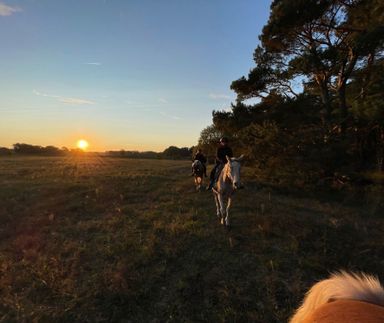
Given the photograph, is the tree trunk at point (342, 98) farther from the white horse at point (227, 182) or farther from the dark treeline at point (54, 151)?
the dark treeline at point (54, 151)

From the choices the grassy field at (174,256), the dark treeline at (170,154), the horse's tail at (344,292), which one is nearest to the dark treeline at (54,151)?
the dark treeline at (170,154)

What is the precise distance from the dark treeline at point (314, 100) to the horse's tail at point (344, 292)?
1140 cm

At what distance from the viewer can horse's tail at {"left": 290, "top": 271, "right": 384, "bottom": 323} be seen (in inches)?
128

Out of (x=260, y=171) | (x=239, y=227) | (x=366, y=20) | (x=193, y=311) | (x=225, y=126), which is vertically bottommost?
(x=193, y=311)

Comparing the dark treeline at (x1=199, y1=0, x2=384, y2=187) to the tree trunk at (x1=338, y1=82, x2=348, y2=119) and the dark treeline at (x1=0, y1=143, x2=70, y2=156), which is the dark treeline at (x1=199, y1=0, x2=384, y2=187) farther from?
the dark treeline at (x1=0, y1=143, x2=70, y2=156)

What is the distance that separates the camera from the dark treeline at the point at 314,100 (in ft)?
48.8

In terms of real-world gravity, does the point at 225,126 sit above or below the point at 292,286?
above

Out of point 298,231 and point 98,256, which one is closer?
point 98,256

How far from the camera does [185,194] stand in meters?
16.1

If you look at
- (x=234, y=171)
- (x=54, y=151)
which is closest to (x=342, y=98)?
(x=234, y=171)

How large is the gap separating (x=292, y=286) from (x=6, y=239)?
30.7 ft

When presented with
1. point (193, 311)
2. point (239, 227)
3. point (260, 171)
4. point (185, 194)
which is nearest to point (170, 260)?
point (193, 311)

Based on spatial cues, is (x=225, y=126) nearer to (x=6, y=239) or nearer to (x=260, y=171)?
(x=260, y=171)

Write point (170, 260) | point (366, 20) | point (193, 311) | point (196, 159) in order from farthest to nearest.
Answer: point (196, 159) → point (366, 20) → point (170, 260) → point (193, 311)
